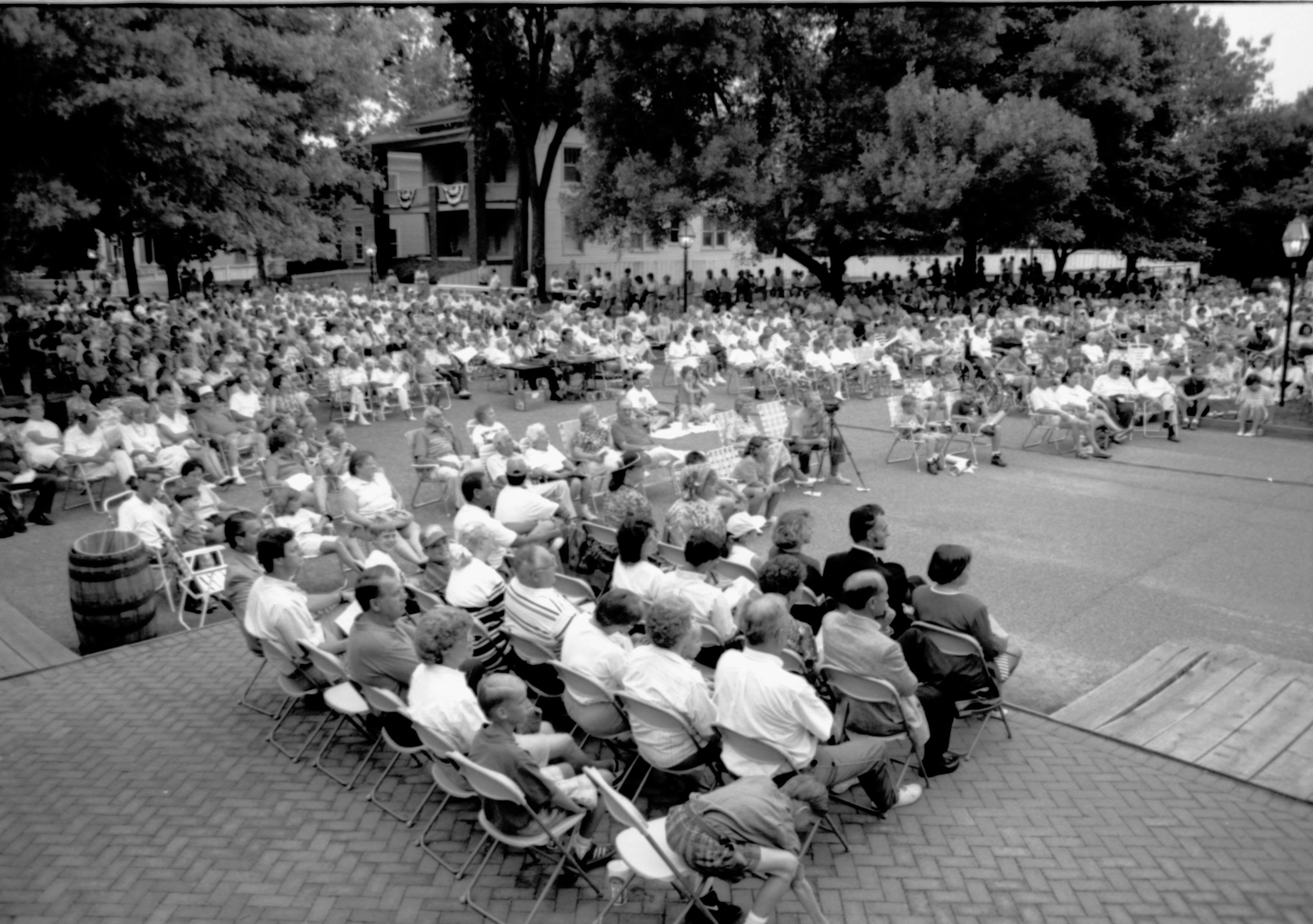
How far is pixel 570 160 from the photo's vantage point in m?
46.3

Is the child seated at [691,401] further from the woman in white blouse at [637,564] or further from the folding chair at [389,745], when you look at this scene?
the folding chair at [389,745]

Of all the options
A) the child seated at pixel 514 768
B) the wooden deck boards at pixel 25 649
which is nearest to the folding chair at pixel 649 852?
the child seated at pixel 514 768

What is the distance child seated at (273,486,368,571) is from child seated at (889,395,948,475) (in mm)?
7454

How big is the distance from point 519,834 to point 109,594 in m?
4.65

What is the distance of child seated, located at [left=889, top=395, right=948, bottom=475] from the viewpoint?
13.2 meters

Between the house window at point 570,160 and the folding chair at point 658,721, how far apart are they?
4293 cm

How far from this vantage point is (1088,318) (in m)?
24.1

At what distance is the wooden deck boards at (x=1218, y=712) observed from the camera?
5.80m

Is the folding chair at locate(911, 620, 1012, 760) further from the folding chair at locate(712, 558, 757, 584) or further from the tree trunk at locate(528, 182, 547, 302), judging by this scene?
the tree trunk at locate(528, 182, 547, 302)

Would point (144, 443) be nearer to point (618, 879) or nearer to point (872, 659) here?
point (618, 879)

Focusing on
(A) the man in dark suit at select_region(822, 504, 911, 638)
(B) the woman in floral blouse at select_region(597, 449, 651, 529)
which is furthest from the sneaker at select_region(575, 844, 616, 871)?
(B) the woman in floral blouse at select_region(597, 449, 651, 529)

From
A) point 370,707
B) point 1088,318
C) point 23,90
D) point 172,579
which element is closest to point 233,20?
point 23,90

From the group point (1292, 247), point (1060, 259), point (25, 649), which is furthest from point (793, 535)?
point (1060, 259)

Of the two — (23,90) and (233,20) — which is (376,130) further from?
(23,90)
